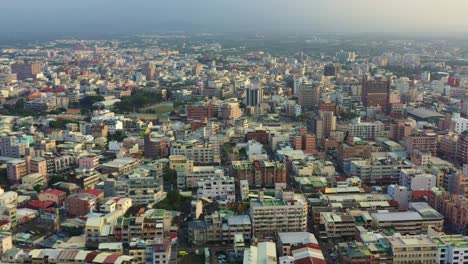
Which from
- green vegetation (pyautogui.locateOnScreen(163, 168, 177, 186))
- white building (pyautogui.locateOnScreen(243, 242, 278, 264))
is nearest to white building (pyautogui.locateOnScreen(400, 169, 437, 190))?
white building (pyautogui.locateOnScreen(243, 242, 278, 264))

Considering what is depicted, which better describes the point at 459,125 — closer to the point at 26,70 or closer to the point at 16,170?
the point at 16,170

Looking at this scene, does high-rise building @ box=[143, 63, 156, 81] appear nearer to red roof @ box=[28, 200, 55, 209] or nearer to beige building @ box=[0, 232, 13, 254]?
red roof @ box=[28, 200, 55, 209]

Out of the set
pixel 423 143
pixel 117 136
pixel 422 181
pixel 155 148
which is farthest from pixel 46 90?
pixel 422 181

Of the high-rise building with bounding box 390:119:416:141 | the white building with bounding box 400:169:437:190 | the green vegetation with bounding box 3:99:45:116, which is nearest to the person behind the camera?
the white building with bounding box 400:169:437:190

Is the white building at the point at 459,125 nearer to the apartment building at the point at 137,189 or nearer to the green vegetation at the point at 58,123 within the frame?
the apartment building at the point at 137,189

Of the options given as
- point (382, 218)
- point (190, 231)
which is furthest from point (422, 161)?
point (190, 231)

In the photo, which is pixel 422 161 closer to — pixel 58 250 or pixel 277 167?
pixel 277 167
